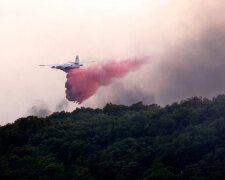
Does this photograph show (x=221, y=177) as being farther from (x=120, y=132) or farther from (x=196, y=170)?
(x=120, y=132)

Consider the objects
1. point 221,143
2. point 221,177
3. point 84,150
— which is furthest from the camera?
point 84,150

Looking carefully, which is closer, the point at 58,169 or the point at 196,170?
the point at 196,170

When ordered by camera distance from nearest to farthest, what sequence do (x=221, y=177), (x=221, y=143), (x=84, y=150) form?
(x=221, y=177) < (x=221, y=143) < (x=84, y=150)

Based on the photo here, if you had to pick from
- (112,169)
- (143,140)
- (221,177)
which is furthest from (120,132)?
(221,177)

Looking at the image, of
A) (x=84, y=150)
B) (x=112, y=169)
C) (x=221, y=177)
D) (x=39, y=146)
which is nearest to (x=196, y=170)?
(x=221, y=177)

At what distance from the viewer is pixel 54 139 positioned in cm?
19900

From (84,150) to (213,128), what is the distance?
953 inches

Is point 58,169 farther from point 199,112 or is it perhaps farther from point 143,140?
point 199,112

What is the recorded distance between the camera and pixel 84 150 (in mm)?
191375

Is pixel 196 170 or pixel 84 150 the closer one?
pixel 196 170

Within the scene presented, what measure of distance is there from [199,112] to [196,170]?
29205mm

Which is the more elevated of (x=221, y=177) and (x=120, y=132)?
(x=120, y=132)

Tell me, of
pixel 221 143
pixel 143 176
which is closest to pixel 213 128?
pixel 221 143

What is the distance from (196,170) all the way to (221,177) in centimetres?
511
